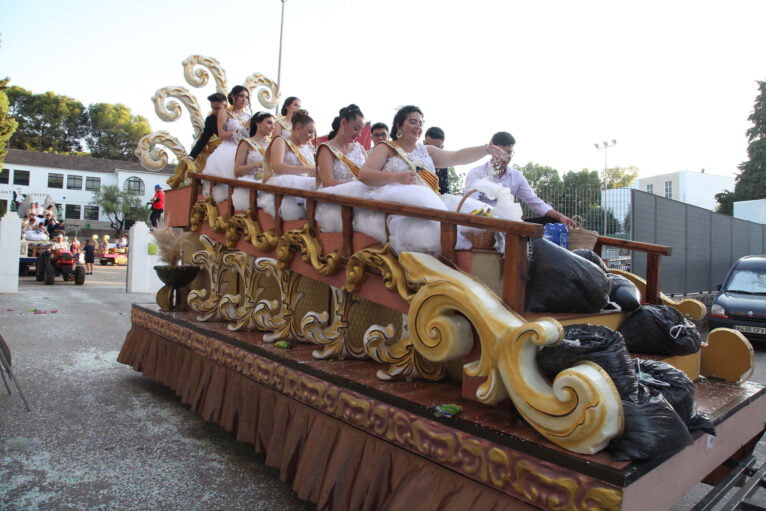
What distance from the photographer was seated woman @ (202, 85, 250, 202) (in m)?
4.41

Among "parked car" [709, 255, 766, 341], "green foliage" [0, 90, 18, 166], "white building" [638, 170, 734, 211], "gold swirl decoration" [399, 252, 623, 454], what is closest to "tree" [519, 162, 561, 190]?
"white building" [638, 170, 734, 211]

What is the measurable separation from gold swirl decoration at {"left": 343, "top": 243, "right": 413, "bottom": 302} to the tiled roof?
4902cm

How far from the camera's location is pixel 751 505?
1.90 m

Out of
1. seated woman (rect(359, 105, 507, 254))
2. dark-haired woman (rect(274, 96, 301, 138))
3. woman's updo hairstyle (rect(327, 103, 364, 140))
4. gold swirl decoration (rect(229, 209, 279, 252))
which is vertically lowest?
gold swirl decoration (rect(229, 209, 279, 252))

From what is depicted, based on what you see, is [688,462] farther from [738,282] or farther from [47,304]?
[47,304]

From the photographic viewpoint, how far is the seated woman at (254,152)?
4.03m

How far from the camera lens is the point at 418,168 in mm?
2762

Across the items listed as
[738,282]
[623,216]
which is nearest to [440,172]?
[623,216]

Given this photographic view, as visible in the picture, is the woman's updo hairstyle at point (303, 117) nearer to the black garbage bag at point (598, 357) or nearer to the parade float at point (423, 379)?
the parade float at point (423, 379)

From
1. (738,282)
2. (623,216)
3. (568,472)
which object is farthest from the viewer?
(623,216)

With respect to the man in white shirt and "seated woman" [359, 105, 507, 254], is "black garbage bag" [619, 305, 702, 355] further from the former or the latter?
the man in white shirt

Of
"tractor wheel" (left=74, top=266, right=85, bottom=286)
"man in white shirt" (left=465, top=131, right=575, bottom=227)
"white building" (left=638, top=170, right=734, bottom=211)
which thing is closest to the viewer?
"man in white shirt" (left=465, top=131, right=575, bottom=227)

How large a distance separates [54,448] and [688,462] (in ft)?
10.7

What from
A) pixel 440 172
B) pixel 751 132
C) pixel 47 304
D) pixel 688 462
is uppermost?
pixel 751 132
